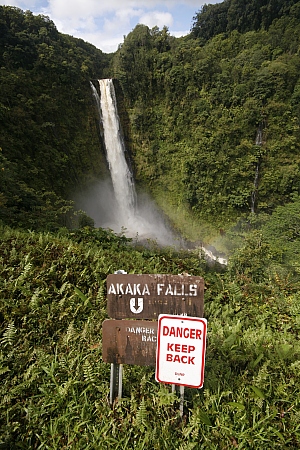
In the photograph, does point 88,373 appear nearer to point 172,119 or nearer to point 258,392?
point 258,392

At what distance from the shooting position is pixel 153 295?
2.03 m

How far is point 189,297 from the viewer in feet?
6.48

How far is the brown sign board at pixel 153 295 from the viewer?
1.96 meters

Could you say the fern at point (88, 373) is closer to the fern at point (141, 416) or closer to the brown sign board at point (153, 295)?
the fern at point (141, 416)

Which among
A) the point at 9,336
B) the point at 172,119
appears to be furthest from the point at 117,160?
the point at 9,336

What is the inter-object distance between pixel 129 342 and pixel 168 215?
19.4 m

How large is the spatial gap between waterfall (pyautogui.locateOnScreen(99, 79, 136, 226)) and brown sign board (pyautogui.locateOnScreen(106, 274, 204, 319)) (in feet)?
60.0

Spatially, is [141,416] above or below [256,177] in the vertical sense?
below

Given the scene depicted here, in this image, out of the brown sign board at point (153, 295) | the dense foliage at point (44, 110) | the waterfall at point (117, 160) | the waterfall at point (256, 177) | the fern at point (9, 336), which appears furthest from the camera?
the waterfall at point (117, 160)

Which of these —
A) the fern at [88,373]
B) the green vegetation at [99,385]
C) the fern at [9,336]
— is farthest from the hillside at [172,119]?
the fern at [88,373]

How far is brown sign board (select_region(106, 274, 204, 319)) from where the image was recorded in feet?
6.45

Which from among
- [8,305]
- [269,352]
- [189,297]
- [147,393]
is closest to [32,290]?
[8,305]

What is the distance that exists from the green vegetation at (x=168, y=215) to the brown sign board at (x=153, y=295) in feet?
2.48

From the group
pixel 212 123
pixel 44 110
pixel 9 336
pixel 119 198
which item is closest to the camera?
pixel 9 336
